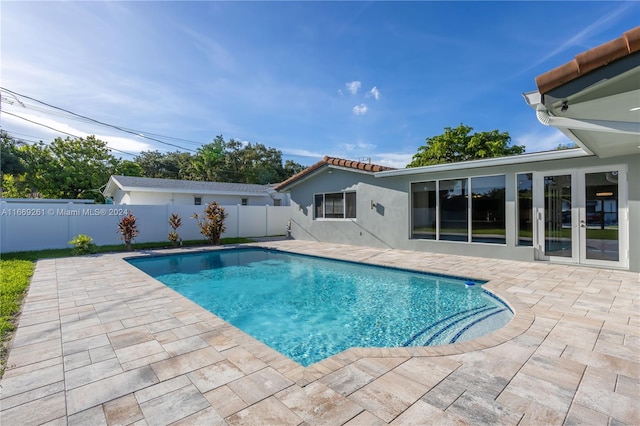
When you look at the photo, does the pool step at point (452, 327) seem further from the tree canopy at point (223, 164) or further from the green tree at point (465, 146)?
the tree canopy at point (223, 164)

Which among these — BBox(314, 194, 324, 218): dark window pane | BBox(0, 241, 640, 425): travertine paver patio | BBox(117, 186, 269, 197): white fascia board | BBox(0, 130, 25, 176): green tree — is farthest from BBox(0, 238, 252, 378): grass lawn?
BBox(0, 130, 25, 176): green tree

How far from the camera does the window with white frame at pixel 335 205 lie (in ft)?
45.1

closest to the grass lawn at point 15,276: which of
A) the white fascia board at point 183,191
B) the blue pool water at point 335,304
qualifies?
the blue pool water at point 335,304

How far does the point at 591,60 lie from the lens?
2.48 metres

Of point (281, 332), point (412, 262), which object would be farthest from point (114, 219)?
point (412, 262)

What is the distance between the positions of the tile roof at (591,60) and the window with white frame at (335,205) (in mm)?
10803

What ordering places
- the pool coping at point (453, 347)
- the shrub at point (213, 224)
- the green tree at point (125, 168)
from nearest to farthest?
the pool coping at point (453, 347), the shrub at point (213, 224), the green tree at point (125, 168)

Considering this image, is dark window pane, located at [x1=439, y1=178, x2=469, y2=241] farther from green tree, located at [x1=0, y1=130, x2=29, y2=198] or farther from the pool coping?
green tree, located at [x1=0, y1=130, x2=29, y2=198]

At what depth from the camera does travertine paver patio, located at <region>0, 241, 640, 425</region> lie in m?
2.30

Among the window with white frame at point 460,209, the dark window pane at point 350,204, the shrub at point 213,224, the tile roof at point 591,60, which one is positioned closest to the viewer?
the tile roof at point 591,60

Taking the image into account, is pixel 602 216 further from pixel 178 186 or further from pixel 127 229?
pixel 178 186

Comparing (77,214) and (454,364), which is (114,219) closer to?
(77,214)

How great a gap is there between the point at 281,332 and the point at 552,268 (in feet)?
24.2

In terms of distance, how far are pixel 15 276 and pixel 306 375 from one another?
8503 millimetres
